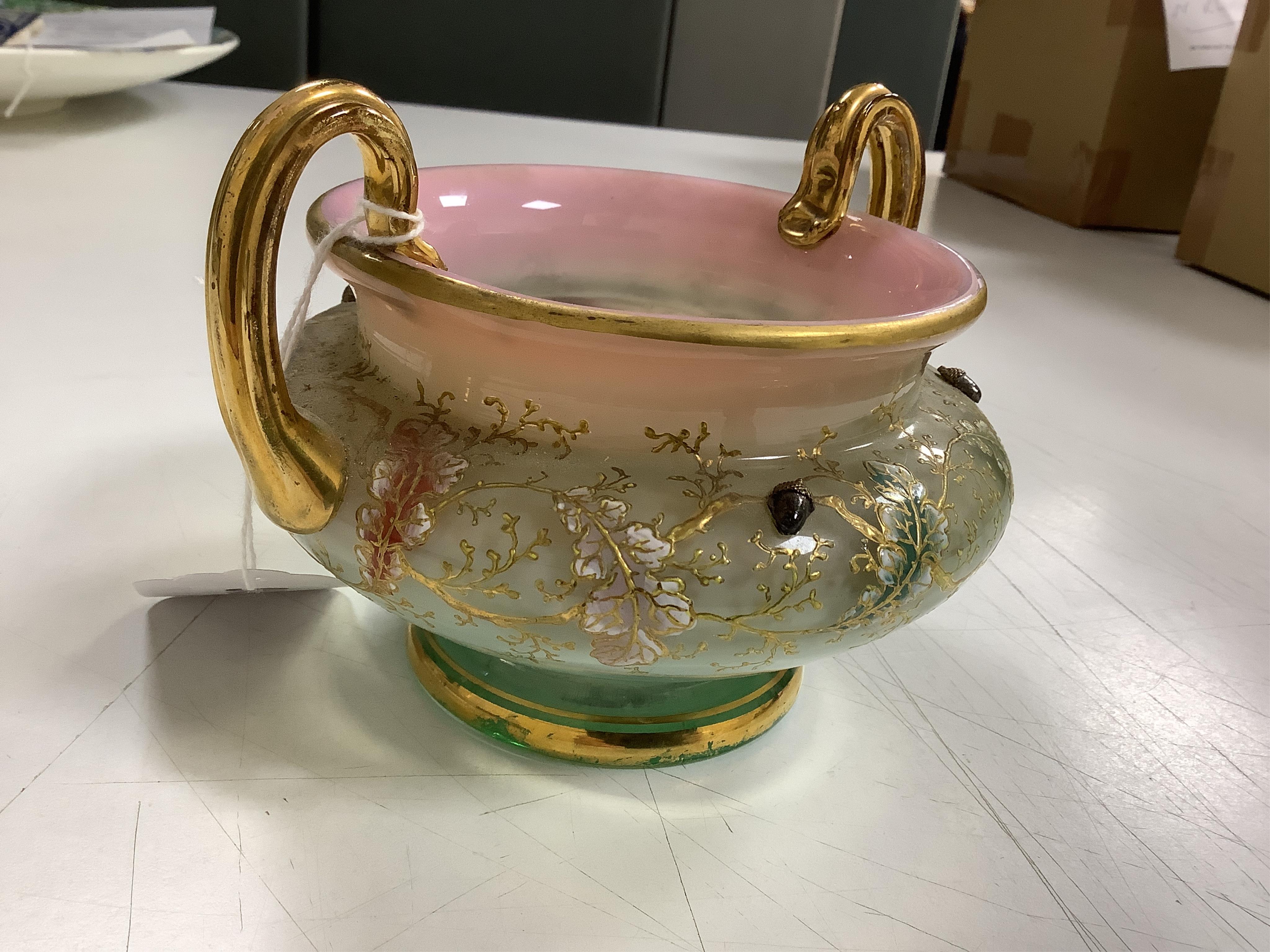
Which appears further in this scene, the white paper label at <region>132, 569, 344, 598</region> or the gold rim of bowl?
the white paper label at <region>132, 569, 344, 598</region>

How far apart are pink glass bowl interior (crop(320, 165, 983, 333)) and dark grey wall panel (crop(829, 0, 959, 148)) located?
2.14 m

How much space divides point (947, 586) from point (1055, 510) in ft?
0.98

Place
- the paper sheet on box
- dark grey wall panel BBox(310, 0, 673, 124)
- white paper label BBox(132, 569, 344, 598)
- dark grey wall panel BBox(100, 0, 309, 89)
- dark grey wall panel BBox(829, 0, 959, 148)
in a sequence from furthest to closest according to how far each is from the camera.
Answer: dark grey wall panel BBox(829, 0, 959, 148), dark grey wall panel BBox(310, 0, 673, 124), dark grey wall panel BBox(100, 0, 309, 89), the paper sheet on box, white paper label BBox(132, 569, 344, 598)

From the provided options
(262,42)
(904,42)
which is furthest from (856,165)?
(904,42)

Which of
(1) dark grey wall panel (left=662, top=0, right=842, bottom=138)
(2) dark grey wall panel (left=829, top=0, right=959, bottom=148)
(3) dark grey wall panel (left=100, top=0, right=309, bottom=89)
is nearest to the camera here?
(3) dark grey wall panel (left=100, top=0, right=309, bottom=89)

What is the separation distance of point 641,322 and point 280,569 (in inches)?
10.1

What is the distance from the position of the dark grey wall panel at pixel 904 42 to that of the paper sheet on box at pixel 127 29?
5.36ft

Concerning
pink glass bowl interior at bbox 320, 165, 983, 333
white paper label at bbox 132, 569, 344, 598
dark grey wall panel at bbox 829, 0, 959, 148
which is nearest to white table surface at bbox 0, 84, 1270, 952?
white paper label at bbox 132, 569, 344, 598

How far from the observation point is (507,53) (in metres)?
1.96

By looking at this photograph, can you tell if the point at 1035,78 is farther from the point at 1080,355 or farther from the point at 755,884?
the point at 755,884

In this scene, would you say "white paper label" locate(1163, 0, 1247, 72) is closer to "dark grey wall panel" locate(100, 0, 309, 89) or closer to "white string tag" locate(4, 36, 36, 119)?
"white string tag" locate(4, 36, 36, 119)

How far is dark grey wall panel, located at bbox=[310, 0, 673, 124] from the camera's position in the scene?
6.25 feet

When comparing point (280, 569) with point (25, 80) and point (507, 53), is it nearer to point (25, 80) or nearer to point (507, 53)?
point (25, 80)

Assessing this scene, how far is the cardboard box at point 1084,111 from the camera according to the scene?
113 centimetres
